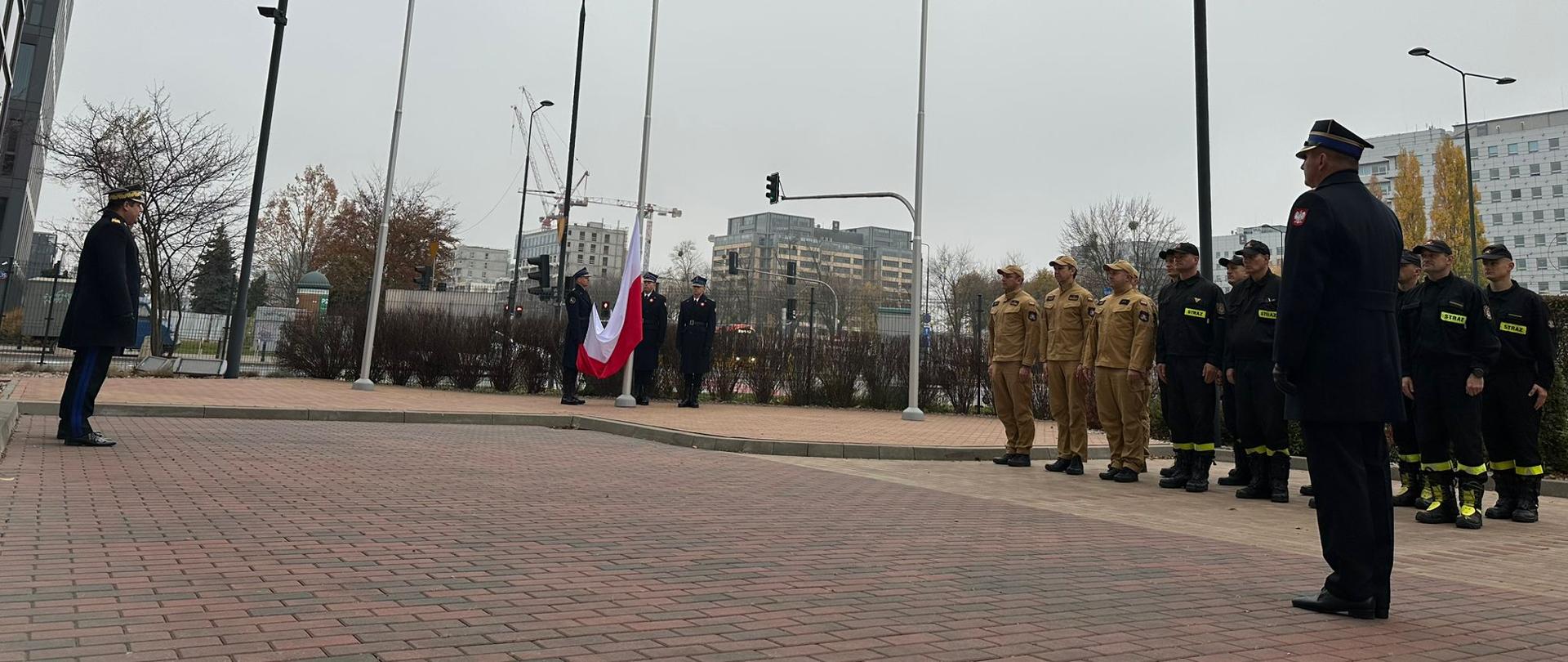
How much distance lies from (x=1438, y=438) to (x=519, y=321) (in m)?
15.2

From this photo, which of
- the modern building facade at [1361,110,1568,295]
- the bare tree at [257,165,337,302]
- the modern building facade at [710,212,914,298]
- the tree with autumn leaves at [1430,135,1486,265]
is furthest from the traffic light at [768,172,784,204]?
the modern building facade at [1361,110,1568,295]

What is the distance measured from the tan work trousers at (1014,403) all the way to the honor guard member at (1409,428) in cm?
328

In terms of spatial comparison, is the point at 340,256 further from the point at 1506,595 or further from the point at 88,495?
the point at 1506,595

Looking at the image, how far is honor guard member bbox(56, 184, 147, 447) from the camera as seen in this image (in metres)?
7.81

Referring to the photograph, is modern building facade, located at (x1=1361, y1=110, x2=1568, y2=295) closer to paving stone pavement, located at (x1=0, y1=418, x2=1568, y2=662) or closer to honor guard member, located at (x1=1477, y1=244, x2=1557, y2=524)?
honor guard member, located at (x1=1477, y1=244, x2=1557, y2=524)

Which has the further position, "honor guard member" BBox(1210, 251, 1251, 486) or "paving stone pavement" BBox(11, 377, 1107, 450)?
"paving stone pavement" BBox(11, 377, 1107, 450)

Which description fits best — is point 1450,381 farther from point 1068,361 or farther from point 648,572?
point 648,572

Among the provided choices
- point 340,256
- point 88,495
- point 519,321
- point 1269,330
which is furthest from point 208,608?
point 340,256

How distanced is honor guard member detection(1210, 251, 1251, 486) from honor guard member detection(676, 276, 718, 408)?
8.79 metres

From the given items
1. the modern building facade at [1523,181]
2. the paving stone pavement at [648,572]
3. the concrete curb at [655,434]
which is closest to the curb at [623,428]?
the concrete curb at [655,434]

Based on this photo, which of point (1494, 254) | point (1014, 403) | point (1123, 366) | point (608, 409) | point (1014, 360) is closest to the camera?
point (1494, 254)

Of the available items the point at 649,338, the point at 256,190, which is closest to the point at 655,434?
the point at 649,338

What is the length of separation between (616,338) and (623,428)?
342cm

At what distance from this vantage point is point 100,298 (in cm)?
785
